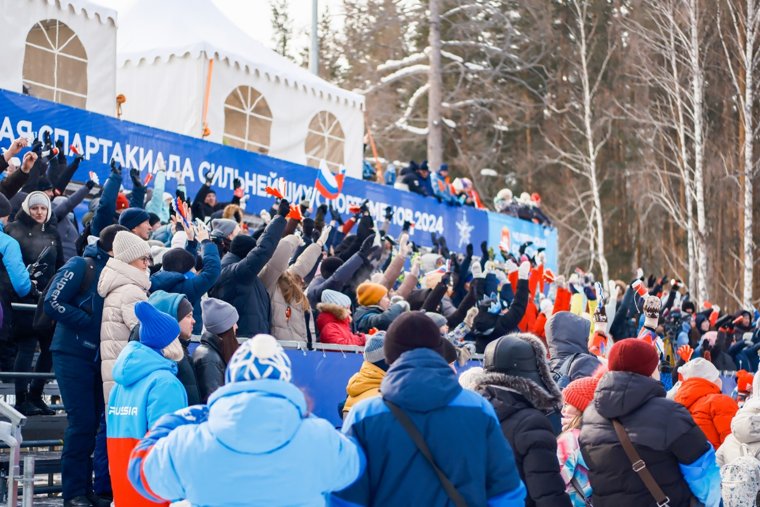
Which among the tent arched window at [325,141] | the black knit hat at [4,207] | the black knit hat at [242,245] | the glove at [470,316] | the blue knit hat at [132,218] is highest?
the tent arched window at [325,141]

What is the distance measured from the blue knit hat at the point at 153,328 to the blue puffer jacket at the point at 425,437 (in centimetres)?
159

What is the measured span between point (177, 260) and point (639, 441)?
10.5ft

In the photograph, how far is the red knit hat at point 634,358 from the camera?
16.7 ft

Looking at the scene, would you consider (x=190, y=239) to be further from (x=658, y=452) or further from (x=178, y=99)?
(x=178, y=99)

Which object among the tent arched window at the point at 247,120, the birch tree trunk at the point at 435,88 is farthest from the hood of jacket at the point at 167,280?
the birch tree trunk at the point at 435,88

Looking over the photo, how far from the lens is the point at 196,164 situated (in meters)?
13.2

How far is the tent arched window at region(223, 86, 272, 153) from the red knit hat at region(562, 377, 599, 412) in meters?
11.7

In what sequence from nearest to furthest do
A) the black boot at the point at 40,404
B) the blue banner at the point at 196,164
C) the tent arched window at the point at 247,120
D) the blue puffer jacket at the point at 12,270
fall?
the blue puffer jacket at the point at 12,270
the black boot at the point at 40,404
the blue banner at the point at 196,164
the tent arched window at the point at 247,120

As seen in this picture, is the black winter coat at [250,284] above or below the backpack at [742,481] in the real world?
above

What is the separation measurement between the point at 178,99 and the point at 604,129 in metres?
20.1

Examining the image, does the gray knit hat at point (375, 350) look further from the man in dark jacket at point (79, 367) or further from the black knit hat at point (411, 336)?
the man in dark jacket at point (79, 367)

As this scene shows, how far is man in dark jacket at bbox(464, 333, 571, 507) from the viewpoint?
4824 mm

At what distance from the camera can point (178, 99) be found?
16312 mm

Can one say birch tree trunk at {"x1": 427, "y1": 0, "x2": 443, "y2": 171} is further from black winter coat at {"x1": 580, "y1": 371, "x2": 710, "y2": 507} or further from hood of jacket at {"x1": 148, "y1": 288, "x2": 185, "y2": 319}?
black winter coat at {"x1": 580, "y1": 371, "x2": 710, "y2": 507}
